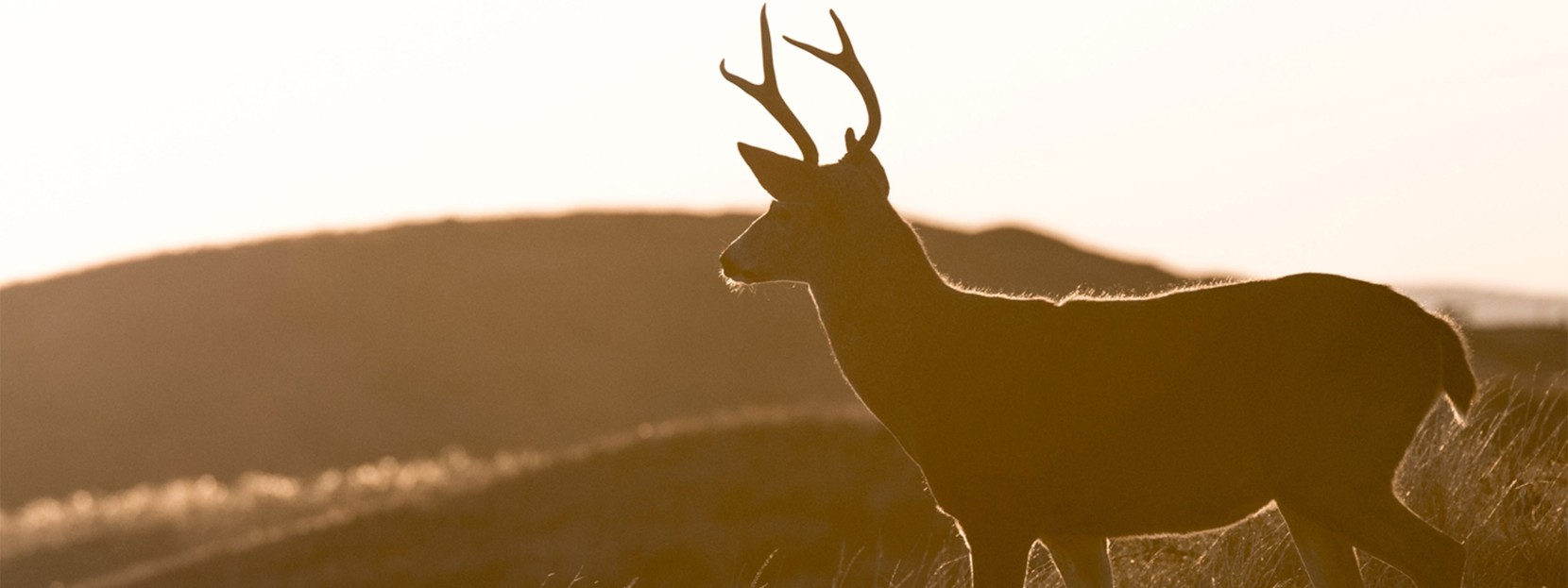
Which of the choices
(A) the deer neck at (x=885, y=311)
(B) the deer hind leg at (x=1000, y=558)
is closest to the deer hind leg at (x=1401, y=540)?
(B) the deer hind leg at (x=1000, y=558)

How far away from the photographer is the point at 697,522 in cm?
1308

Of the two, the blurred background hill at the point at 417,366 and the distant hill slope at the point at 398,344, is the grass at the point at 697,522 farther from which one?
the distant hill slope at the point at 398,344

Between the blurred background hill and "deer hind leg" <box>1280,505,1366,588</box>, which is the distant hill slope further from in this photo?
"deer hind leg" <box>1280,505,1366,588</box>

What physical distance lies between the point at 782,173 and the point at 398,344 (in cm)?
2991

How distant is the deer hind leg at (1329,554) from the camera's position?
5.60 meters

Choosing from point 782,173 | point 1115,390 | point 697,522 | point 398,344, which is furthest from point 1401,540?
point 398,344

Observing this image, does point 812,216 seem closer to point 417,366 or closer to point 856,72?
point 856,72

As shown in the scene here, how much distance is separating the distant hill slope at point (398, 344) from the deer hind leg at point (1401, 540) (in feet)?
78.1

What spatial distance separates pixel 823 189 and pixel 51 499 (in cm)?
2516

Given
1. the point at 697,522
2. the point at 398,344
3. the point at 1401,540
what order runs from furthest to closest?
the point at 398,344
the point at 697,522
the point at 1401,540

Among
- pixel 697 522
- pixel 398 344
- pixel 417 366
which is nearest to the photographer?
pixel 697 522

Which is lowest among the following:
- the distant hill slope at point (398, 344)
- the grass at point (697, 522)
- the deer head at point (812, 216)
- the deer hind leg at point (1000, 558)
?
the distant hill slope at point (398, 344)

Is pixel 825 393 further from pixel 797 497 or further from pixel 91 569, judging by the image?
pixel 797 497

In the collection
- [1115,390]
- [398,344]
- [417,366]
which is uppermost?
[1115,390]
